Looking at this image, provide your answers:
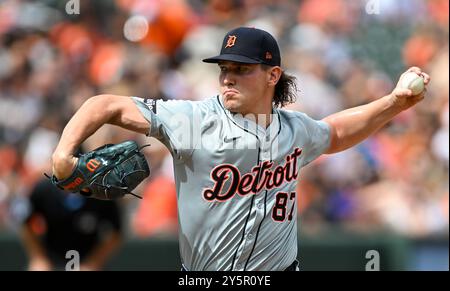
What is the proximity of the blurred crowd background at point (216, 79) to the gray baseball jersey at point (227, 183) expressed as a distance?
8.28 feet

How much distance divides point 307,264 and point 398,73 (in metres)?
2.31

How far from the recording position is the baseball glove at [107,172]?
3.36 m

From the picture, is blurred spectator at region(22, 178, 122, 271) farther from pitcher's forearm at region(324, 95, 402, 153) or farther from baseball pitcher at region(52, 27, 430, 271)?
pitcher's forearm at region(324, 95, 402, 153)

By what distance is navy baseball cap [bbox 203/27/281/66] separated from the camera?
3.60 meters

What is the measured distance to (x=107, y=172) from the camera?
344 cm

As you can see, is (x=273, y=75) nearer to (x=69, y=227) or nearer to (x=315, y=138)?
(x=315, y=138)

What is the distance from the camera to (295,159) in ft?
12.5
